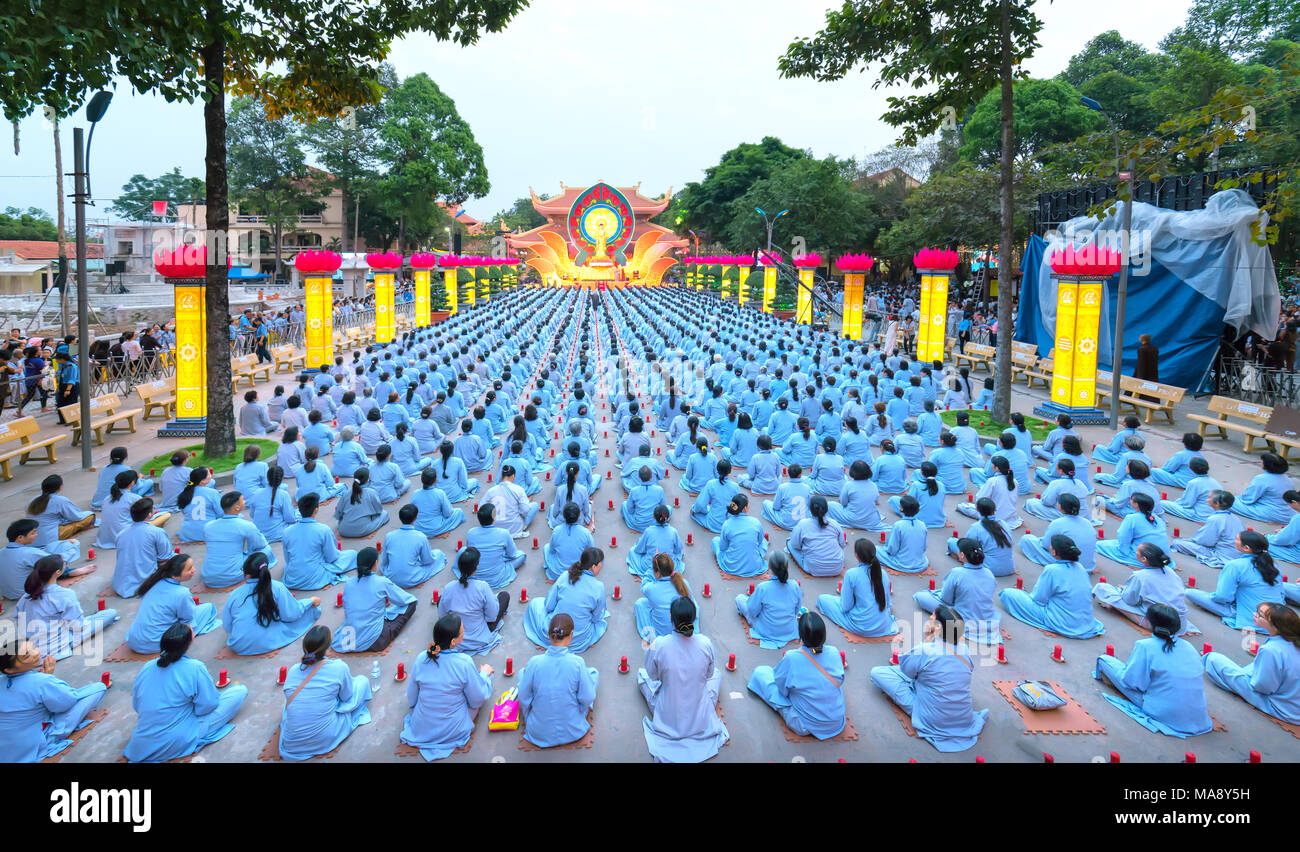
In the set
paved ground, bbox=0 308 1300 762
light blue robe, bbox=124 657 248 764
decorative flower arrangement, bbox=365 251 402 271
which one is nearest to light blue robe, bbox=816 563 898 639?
paved ground, bbox=0 308 1300 762

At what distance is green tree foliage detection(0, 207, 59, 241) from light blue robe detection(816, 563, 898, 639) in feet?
178

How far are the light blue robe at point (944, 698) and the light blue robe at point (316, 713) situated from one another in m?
3.67

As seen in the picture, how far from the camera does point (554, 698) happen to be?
15.1ft

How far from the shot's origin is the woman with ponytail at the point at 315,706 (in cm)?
450

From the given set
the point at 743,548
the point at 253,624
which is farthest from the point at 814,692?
the point at 253,624

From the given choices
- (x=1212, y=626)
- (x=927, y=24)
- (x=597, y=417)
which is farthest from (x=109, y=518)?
(x=927, y=24)

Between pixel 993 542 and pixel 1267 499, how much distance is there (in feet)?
12.3

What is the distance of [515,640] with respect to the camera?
6059 mm

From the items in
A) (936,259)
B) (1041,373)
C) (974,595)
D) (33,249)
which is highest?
(33,249)

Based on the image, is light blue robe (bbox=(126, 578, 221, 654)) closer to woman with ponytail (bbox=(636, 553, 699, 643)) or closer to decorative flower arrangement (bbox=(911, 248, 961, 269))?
woman with ponytail (bbox=(636, 553, 699, 643))

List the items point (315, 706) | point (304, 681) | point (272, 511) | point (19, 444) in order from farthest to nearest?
point (19, 444) → point (272, 511) → point (304, 681) → point (315, 706)

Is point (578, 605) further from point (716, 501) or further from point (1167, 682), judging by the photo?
point (1167, 682)

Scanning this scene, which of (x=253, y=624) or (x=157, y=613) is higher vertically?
(x=157, y=613)

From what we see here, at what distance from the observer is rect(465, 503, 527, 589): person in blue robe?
6.60 meters
